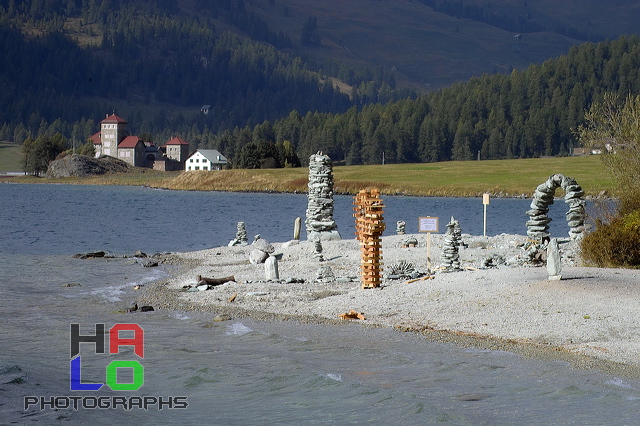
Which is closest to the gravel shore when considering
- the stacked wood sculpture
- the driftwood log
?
the driftwood log

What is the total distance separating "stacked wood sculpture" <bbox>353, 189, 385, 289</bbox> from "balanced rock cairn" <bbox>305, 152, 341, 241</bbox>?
43.8 feet

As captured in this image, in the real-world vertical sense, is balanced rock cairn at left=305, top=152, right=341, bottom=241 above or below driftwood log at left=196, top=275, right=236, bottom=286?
above

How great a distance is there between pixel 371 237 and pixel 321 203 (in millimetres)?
14686

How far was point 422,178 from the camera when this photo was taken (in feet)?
556

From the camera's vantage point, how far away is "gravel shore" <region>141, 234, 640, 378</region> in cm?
1947

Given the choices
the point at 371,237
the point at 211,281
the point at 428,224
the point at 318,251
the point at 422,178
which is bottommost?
the point at 211,281

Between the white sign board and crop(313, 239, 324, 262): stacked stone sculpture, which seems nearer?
the white sign board

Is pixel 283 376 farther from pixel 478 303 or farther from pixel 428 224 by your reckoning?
pixel 428 224

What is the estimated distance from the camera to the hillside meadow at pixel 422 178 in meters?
150

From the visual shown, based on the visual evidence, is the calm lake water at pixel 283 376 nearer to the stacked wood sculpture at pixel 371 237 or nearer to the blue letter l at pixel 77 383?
the blue letter l at pixel 77 383

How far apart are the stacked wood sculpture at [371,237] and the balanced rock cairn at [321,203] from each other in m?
13.4

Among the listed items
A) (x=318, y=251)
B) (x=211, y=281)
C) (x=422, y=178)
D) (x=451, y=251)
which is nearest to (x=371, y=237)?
(x=451, y=251)

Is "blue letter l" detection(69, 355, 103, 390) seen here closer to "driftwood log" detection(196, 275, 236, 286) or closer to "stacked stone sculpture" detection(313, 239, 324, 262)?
"driftwood log" detection(196, 275, 236, 286)

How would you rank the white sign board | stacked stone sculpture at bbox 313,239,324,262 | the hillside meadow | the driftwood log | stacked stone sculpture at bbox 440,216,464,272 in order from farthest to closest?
the hillside meadow
stacked stone sculpture at bbox 313,239,324,262
stacked stone sculpture at bbox 440,216,464,272
the driftwood log
the white sign board
